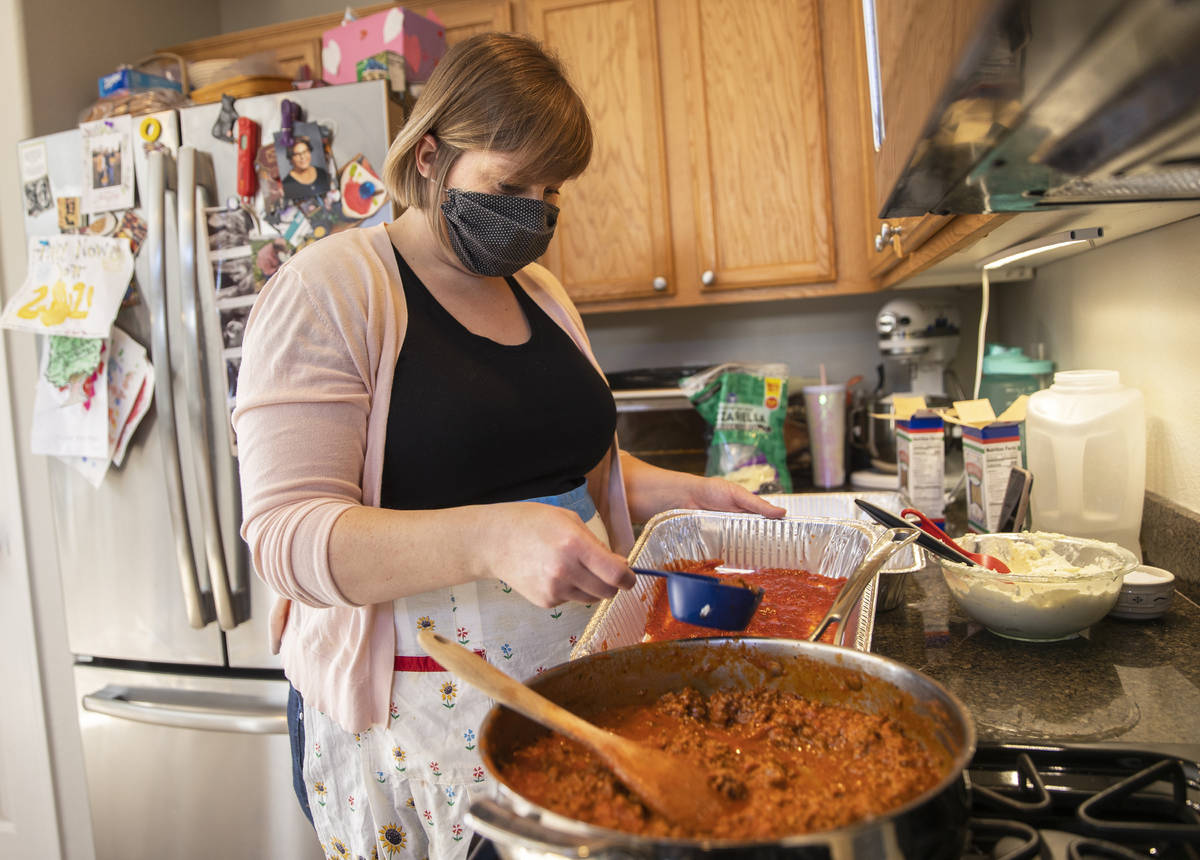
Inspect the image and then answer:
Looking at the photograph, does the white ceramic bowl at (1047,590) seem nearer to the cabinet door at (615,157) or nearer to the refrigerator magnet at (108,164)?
the cabinet door at (615,157)

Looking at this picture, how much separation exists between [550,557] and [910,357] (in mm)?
1743

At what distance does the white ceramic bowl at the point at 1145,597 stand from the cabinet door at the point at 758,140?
1.31 meters

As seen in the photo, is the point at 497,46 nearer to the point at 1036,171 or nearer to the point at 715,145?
the point at 1036,171

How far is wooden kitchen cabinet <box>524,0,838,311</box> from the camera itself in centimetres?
216

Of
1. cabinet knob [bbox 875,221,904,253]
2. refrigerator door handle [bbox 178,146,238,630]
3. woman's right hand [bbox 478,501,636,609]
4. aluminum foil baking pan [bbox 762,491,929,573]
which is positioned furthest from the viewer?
refrigerator door handle [bbox 178,146,238,630]

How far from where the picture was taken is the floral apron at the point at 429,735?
0.98 metres

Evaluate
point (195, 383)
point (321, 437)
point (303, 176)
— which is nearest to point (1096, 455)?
point (321, 437)

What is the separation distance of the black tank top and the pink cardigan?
27 mm

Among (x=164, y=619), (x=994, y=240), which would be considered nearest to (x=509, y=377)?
(x=994, y=240)

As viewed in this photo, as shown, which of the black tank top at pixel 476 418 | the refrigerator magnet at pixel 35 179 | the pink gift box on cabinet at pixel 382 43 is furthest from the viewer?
the pink gift box on cabinet at pixel 382 43

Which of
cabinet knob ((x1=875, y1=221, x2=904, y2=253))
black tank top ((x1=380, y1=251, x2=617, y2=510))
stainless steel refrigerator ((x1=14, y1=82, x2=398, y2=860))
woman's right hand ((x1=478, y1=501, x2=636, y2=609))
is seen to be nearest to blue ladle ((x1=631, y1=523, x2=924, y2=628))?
woman's right hand ((x1=478, y1=501, x2=636, y2=609))

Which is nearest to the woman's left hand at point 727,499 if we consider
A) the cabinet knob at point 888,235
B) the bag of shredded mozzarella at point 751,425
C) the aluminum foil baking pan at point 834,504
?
the aluminum foil baking pan at point 834,504

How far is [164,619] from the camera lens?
73.6 inches

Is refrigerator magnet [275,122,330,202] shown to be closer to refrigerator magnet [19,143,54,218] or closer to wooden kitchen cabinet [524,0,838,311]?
refrigerator magnet [19,143,54,218]
